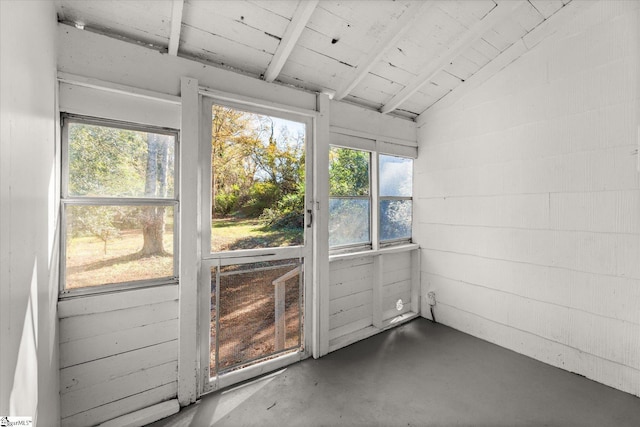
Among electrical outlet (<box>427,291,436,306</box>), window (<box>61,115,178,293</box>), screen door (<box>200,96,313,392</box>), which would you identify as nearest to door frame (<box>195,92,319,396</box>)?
screen door (<box>200,96,313,392</box>)

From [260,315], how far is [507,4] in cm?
298

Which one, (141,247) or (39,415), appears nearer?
(39,415)

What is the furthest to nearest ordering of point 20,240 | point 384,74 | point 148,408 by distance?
1. point 384,74
2. point 148,408
3. point 20,240

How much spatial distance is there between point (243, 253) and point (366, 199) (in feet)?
4.83

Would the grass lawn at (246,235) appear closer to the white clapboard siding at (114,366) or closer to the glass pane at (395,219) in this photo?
the white clapboard siding at (114,366)

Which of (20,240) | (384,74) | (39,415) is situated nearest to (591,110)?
(384,74)

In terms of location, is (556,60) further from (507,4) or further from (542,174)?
(542,174)

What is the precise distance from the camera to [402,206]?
3.36 meters

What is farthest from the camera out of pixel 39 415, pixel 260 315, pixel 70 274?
pixel 260 315

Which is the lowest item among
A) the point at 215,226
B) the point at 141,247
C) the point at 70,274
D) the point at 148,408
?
the point at 148,408

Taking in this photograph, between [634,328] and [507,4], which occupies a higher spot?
[507,4]

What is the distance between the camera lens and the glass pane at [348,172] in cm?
279

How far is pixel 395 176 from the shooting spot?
327 cm

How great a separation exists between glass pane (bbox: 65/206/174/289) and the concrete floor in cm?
98
